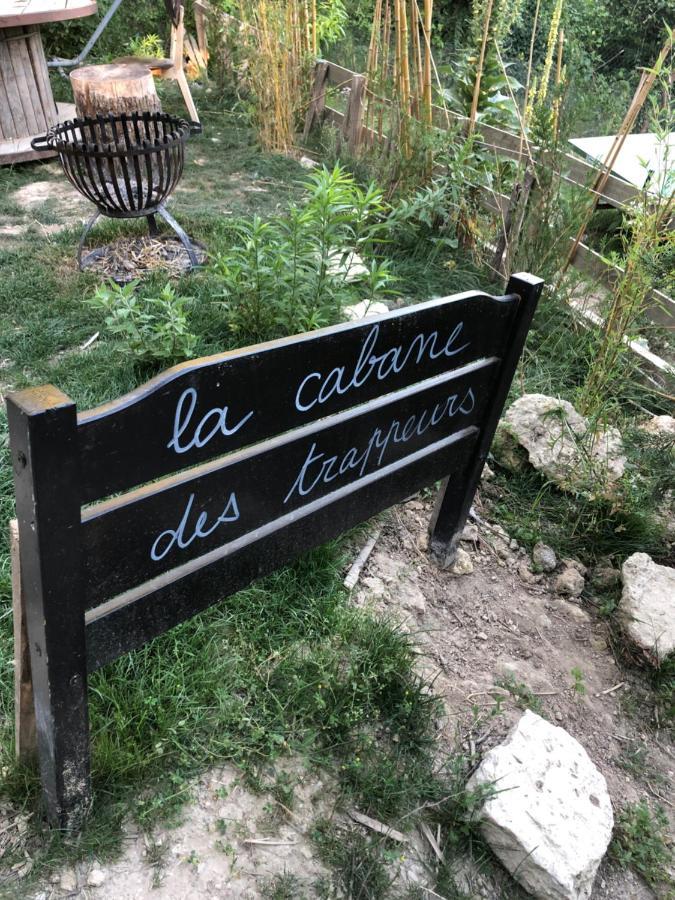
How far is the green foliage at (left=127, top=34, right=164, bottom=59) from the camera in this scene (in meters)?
8.87

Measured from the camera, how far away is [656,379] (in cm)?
395

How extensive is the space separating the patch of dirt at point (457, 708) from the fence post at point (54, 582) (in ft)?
0.98

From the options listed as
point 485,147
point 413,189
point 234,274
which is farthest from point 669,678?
point 485,147

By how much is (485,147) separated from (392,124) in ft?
2.40

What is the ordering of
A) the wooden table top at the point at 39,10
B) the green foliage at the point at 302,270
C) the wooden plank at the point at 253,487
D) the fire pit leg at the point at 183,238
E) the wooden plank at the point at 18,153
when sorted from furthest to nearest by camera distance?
the wooden plank at the point at 18,153 < the wooden table top at the point at 39,10 < the fire pit leg at the point at 183,238 < the green foliage at the point at 302,270 < the wooden plank at the point at 253,487

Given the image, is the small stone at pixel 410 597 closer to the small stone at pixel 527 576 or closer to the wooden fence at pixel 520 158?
the small stone at pixel 527 576

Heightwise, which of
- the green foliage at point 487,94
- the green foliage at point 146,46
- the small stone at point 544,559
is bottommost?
the green foliage at point 146,46

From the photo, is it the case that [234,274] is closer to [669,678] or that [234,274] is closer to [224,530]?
[224,530]

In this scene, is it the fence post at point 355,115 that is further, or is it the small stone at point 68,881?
the fence post at point 355,115

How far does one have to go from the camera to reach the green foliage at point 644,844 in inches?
77.0

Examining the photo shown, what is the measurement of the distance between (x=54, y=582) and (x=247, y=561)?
545 millimetres

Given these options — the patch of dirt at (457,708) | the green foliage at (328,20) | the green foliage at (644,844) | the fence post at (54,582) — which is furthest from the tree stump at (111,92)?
the green foliage at (644,844)

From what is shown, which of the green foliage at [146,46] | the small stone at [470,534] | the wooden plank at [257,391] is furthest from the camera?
the green foliage at [146,46]

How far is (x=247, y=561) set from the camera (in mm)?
1740
